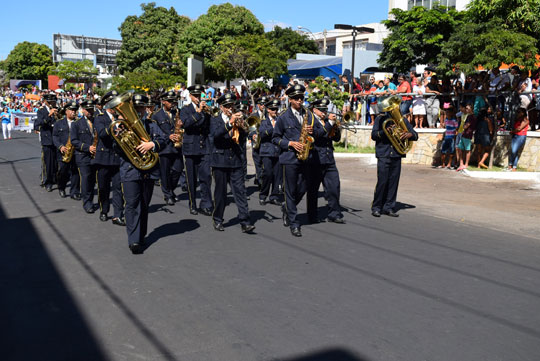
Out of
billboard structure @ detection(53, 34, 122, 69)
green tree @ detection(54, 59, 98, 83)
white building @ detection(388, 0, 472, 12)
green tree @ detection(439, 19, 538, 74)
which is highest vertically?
billboard structure @ detection(53, 34, 122, 69)

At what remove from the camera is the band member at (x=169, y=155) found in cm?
1075

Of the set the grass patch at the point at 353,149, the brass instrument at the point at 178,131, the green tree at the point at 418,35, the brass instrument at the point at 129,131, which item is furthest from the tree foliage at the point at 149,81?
the brass instrument at the point at 129,131

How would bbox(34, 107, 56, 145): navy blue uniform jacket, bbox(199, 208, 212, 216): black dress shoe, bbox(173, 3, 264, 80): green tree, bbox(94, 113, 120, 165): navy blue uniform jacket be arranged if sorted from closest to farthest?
1. bbox(94, 113, 120, 165): navy blue uniform jacket
2. bbox(199, 208, 212, 216): black dress shoe
3. bbox(34, 107, 56, 145): navy blue uniform jacket
4. bbox(173, 3, 264, 80): green tree

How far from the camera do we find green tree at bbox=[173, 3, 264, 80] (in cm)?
4844

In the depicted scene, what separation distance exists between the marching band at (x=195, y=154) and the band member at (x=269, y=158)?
20 mm

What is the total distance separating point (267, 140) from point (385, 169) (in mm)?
2501

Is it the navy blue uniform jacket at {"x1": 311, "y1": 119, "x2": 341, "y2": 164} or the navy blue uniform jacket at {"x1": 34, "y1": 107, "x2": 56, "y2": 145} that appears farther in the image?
the navy blue uniform jacket at {"x1": 34, "y1": 107, "x2": 56, "y2": 145}

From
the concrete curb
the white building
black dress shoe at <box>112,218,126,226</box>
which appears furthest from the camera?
the white building

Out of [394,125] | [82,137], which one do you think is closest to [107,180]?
[82,137]

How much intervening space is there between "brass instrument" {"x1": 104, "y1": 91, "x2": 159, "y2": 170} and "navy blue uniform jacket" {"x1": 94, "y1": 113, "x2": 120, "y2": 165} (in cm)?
15

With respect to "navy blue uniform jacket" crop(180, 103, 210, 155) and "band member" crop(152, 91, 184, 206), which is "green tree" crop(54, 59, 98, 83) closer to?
"band member" crop(152, 91, 184, 206)

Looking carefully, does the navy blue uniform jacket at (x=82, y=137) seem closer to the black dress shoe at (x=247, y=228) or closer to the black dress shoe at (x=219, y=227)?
the black dress shoe at (x=219, y=227)

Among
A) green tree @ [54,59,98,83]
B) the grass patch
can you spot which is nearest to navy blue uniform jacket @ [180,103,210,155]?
the grass patch

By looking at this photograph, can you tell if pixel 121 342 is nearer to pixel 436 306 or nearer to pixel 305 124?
pixel 436 306
